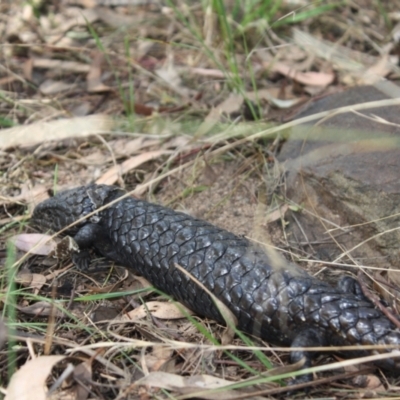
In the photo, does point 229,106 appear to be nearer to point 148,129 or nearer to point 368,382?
point 148,129

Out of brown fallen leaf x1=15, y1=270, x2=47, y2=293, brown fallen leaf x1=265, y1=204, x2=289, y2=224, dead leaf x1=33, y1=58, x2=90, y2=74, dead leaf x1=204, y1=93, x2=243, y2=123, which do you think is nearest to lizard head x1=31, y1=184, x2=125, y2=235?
brown fallen leaf x1=15, y1=270, x2=47, y2=293

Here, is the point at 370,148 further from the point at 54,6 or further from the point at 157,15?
the point at 54,6

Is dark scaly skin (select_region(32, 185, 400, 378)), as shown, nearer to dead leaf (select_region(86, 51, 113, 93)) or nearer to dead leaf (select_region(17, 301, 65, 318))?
dead leaf (select_region(17, 301, 65, 318))

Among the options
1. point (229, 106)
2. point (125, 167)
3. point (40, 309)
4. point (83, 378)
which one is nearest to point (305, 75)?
point (229, 106)

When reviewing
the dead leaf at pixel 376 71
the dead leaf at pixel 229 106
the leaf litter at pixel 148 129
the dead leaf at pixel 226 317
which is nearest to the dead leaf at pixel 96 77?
the leaf litter at pixel 148 129

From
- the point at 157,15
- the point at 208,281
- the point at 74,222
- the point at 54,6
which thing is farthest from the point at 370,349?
the point at 54,6

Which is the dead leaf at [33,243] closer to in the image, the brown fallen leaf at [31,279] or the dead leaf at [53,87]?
the brown fallen leaf at [31,279]
